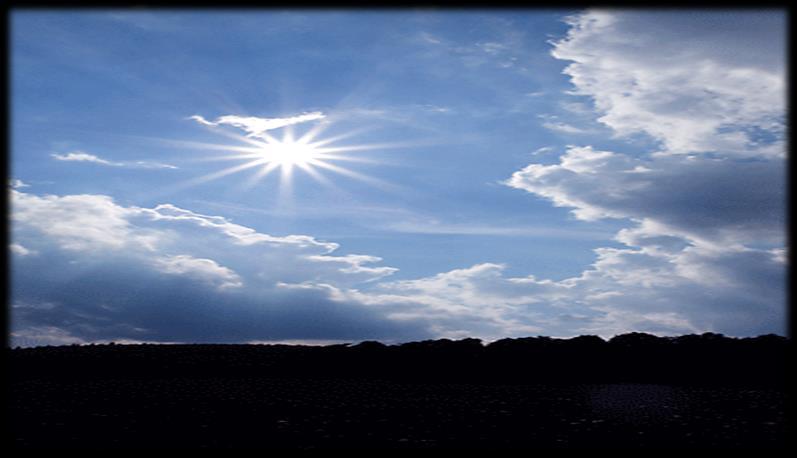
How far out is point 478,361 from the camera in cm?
1680

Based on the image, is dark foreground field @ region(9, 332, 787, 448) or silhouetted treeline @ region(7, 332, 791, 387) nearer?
dark foreground field @ region(9, 332, 787, 448)

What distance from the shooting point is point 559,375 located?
52.6 feet

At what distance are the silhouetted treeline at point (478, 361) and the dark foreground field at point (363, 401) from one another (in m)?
0.04

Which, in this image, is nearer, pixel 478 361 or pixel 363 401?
pixel 363 401

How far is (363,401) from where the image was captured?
36.3 feet

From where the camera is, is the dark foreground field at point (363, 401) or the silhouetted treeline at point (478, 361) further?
the silhouetted treeline at point (478, 361)

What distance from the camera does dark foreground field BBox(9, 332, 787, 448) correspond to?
7.24 meters

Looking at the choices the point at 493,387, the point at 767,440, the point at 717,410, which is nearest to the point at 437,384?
the point at 493,387

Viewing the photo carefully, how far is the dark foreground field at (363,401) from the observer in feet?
23.7

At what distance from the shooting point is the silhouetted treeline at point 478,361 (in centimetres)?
1552

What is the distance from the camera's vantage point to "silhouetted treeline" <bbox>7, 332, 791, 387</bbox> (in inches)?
611

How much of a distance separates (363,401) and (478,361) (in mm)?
6248

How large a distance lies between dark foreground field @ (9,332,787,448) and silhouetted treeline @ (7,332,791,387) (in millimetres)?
43
